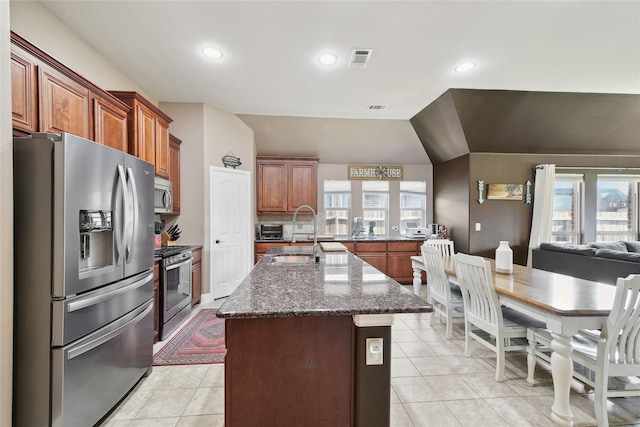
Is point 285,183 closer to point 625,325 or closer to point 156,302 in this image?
point 156,302

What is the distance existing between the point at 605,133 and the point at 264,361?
19.6 ft

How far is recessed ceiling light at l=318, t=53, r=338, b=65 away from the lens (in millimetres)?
2778

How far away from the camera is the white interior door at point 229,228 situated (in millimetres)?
4117

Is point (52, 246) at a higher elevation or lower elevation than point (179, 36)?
lower

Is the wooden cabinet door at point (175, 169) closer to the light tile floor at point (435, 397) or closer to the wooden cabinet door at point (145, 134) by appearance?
the wooden cabinet door at point (145, 134)

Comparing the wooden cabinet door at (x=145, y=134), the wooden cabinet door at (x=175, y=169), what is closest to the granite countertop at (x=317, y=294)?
the wooden cabinet door at (x=145, y=134)

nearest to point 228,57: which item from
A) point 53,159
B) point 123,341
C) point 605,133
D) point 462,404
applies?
point 53,159

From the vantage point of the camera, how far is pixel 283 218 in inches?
211

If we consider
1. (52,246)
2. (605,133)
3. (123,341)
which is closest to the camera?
(52,246)

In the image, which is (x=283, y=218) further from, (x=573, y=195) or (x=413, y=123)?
(x=573, y=195)

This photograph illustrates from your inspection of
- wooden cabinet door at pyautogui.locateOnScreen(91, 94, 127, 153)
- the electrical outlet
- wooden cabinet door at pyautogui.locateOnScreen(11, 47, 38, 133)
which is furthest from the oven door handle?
the electrical outlet

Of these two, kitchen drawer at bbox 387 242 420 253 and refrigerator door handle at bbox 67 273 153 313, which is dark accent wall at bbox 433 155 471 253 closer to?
kitchen drawer at bbox 387 242 420 253

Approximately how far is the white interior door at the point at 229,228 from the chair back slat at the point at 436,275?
9.47ft

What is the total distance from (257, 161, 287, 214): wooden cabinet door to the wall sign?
4.63 ft
